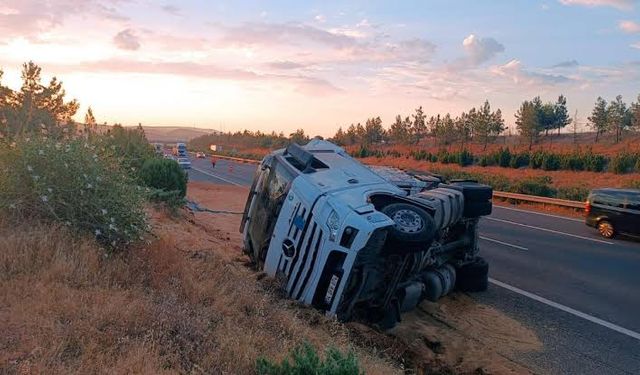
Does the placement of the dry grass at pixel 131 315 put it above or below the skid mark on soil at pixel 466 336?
above

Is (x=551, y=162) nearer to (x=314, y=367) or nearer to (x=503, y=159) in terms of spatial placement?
(x=503, y=159)

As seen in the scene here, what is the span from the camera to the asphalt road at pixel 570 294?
23.4ft

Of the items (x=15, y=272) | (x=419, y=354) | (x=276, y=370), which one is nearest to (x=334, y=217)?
(x=419, y=354)

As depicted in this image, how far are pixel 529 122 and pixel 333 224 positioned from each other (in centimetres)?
6100

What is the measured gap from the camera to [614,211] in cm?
1606

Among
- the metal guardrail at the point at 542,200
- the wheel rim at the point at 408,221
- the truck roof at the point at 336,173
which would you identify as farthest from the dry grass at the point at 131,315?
the metal guardrail at the point at 542,200

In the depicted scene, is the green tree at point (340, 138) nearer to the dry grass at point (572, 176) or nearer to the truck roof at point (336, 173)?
the dry grass at point (572, 176)

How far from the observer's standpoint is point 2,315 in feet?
14.4

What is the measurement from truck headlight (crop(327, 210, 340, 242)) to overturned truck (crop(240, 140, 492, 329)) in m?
0.01

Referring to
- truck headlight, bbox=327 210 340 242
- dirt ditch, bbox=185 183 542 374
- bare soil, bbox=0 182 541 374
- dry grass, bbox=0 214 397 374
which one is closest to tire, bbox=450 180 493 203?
dirt ditch, bbox=185 183 542 374

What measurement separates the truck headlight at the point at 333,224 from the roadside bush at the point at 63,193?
219cm

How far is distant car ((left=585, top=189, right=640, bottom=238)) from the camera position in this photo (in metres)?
15.6

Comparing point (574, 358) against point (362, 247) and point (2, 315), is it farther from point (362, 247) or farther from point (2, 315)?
point (2, 315)

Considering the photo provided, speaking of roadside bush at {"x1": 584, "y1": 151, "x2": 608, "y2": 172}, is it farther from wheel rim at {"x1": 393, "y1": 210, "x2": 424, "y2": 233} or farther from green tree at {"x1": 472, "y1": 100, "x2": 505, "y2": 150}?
wheel rim at {"x1": 393, "y1": 210, "x2": 424, "y2": 233}
